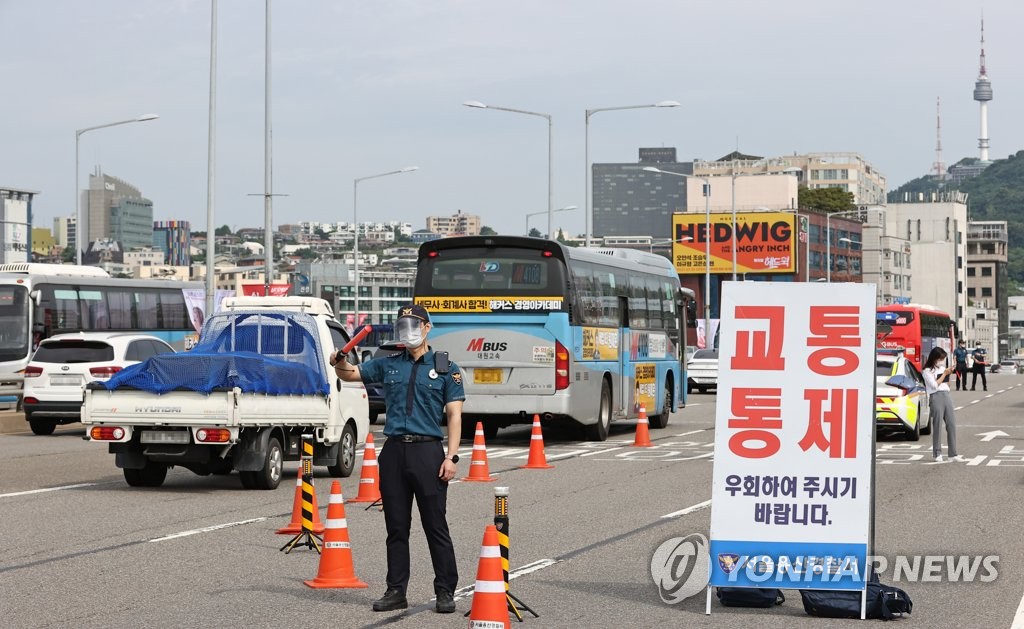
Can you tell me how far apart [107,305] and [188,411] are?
84.6ft

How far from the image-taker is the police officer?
963 centimetres

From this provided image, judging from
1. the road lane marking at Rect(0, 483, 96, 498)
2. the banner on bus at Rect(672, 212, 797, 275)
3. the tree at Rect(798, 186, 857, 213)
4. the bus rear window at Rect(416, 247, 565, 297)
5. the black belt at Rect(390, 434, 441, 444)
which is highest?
the tree at Rect(798, 186, 857, 213)

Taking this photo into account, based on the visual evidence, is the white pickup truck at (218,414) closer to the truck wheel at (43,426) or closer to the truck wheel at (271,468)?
the truck wheel at (271,468)

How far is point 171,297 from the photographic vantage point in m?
45.2

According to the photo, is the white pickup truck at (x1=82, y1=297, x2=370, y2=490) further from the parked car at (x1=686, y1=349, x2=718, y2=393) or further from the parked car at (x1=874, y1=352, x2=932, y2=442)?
the parked car at (x1=686, y1=349, x2=718, y2=393)

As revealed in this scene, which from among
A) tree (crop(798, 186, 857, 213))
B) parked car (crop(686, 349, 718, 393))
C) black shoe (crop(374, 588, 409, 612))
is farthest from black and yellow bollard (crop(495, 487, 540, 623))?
tree (crop(798, 186, 857, 213))

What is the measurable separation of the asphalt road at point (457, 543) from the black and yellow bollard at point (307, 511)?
120 millimetres

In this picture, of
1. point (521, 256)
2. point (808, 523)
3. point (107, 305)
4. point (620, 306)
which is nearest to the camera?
point (808, 523)

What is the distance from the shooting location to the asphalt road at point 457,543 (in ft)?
31.9

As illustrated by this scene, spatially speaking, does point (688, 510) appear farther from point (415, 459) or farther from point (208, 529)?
point (415, 459)

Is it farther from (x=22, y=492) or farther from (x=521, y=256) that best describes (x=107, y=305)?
(x=22, y=492)

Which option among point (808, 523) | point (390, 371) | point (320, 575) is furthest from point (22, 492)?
point (808, 523)

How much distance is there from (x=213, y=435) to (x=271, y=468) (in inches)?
42.7

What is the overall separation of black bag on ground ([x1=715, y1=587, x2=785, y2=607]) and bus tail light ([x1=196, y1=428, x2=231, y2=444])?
8.09 m
